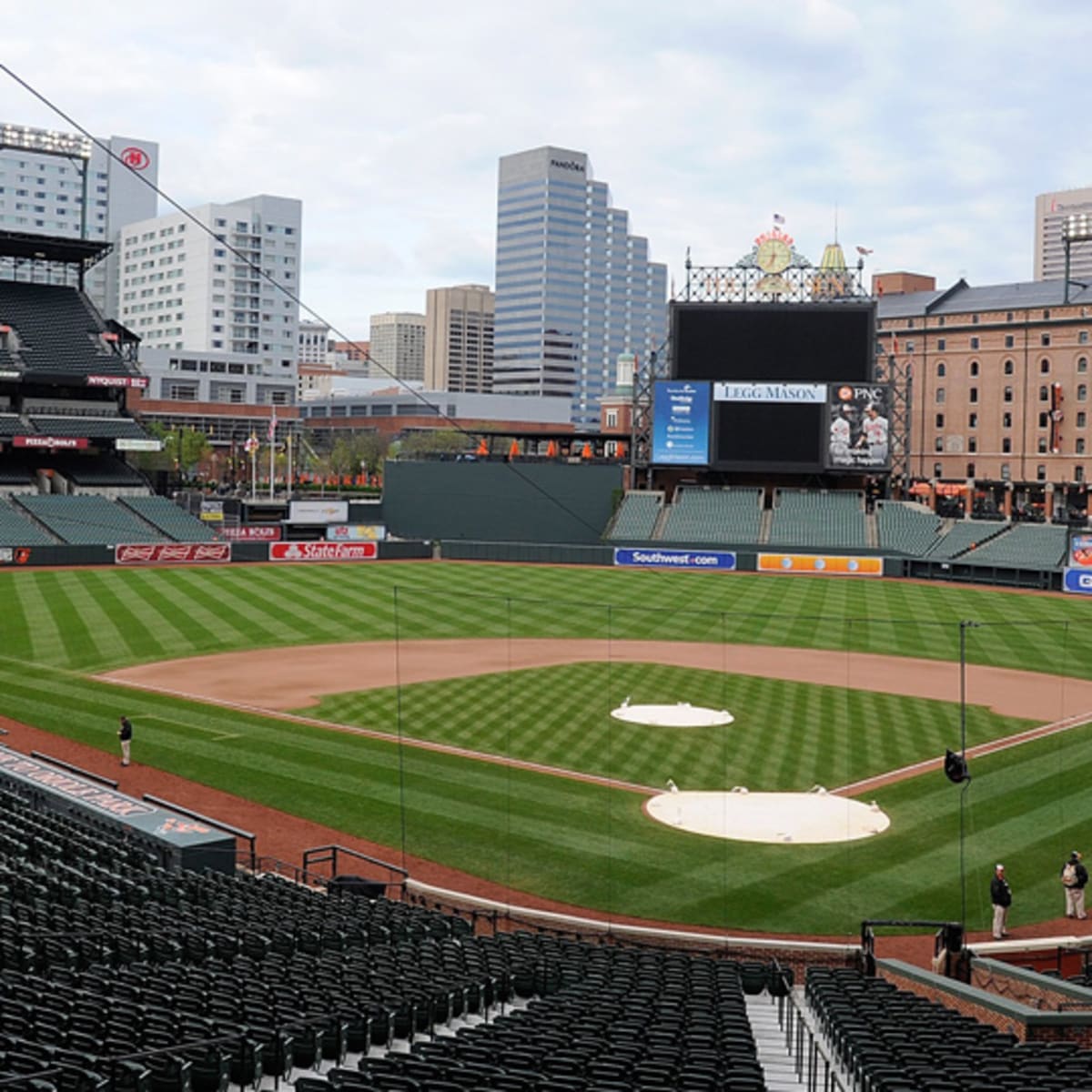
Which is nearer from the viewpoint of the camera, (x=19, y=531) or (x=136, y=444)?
(x=19, y=531)

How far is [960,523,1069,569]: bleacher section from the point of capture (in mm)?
68875

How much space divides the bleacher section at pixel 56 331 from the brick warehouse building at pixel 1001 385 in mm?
55061

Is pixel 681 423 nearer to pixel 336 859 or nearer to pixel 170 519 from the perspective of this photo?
pixel 170 519

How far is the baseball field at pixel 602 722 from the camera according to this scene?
22.3 meters

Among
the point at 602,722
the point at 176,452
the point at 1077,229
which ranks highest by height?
the point at 1077,229

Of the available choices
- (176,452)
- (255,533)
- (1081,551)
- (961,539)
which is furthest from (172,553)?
(176,452)

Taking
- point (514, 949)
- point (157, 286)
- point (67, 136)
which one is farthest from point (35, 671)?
point (157, 286)

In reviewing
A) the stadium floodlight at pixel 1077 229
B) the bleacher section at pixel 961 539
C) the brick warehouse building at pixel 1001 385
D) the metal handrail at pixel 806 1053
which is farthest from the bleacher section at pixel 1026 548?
the metal handrail at pixel 806 1053

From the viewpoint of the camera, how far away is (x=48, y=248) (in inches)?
A: 3246

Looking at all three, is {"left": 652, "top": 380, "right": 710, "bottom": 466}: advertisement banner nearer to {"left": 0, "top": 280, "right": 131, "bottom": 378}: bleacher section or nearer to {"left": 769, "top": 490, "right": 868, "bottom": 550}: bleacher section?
{"left": 769, "top": 490, "right": 868, "bottom": 550}: bleacher section

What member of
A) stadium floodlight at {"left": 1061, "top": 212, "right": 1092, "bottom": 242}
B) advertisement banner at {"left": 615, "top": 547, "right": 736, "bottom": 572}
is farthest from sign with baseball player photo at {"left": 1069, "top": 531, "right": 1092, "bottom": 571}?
stadium floodlight at {"left": 1061, "top": 212, "right": 1092, "bottom": 242}

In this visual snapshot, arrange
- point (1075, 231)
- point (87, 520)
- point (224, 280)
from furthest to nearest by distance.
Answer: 1. point (224, 280)
2. point (1075, 231)
3. point (87, 520)

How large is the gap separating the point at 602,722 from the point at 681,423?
46.8 metres

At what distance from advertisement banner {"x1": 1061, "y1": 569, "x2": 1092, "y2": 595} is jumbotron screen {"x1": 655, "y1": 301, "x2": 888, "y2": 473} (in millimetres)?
14044
